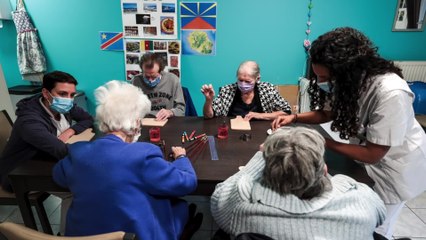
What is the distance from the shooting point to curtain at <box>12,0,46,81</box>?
3.37 metres

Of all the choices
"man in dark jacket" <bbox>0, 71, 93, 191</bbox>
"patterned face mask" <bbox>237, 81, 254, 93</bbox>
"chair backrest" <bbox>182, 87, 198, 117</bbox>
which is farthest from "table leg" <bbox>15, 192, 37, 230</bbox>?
"patterned face mask" <bbox>237, 81, 254, 93</bbox>

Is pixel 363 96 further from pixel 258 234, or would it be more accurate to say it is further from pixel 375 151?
pixel 258 234

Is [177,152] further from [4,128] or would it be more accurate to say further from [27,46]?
[27,46]

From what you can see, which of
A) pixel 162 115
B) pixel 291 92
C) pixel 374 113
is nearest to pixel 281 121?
pixel 374 113

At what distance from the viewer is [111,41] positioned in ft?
11.5

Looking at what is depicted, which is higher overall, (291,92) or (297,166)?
(297,166)

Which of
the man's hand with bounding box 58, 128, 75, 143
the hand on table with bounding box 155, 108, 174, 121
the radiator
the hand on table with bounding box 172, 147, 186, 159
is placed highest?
the radiator

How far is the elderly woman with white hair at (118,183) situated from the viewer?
93 centimetres

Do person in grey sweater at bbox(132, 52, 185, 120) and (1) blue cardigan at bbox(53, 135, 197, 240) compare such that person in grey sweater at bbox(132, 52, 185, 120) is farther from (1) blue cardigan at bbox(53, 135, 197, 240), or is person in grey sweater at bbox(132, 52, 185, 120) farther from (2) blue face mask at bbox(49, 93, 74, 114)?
(1) blue cardigan at bbox(53, 135, 197, 240)

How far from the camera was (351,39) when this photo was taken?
1135 mm

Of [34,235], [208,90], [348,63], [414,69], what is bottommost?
[34,235]

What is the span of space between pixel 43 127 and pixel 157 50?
2301mm

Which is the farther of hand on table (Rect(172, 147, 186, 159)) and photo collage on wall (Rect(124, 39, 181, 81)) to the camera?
photo collage on wall (Rect(124, 39, 181, 81))

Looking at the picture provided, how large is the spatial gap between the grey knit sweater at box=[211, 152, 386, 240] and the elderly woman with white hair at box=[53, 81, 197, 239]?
11.9 inches
